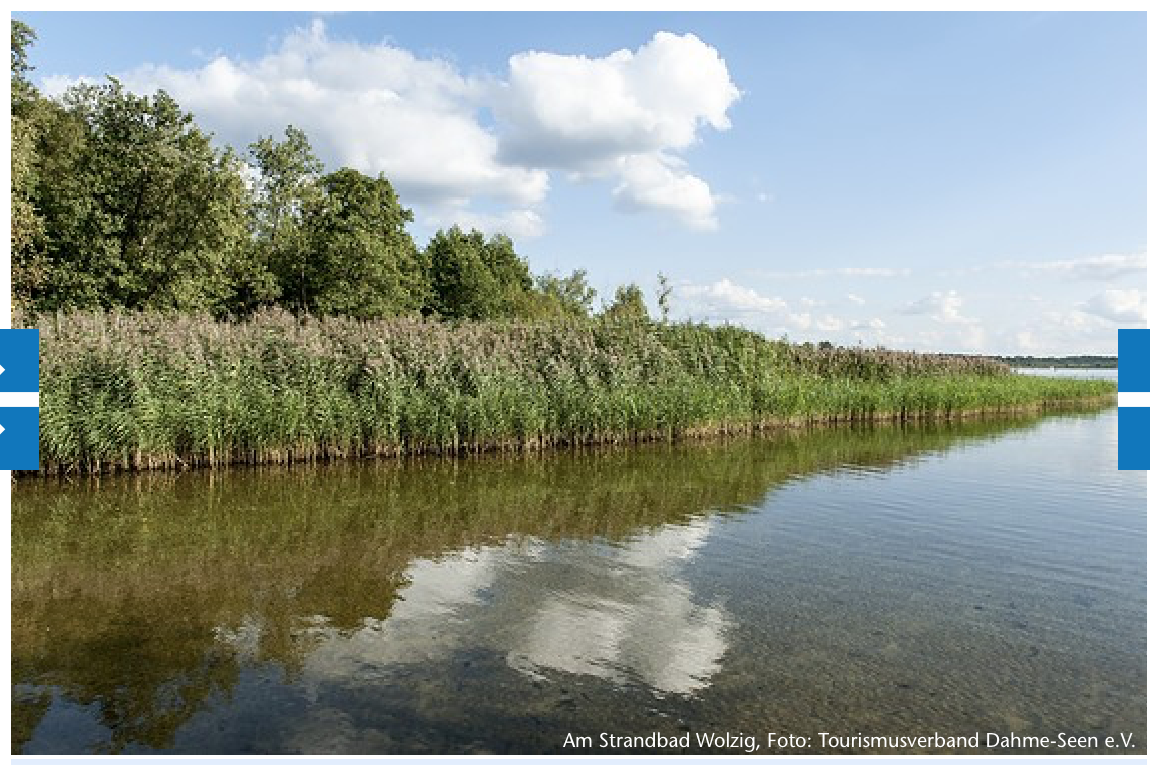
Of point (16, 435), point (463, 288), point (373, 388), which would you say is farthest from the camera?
point (463, 288)

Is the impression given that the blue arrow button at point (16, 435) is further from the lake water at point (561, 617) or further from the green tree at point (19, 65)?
the green tree at point (19, 65)

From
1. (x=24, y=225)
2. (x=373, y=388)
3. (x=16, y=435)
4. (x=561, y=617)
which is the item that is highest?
(x=24, y=225)

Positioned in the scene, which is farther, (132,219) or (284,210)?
(284,210)

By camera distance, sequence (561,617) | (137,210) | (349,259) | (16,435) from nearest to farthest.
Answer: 1. (561,617)
2. (16,435)
3. (137,210)
4. (349,259)

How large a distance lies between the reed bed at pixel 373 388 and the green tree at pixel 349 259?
19271 millimetres

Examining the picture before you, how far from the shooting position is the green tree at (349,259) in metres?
41.7

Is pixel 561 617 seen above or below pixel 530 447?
below

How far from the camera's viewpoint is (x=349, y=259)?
4216 centimetres

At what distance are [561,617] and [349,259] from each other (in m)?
38.7

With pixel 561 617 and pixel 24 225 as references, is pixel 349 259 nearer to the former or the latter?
pixel 24 225

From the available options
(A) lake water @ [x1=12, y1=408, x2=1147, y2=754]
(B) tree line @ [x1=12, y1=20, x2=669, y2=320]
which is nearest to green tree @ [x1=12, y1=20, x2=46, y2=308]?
(B) tree line @ [x1=12, y1=20, x2=669, y2=320]

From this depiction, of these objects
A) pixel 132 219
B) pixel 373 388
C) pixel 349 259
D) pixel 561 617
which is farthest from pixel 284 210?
pixel 561 617

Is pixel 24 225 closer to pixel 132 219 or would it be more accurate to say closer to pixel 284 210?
pixel 132 219

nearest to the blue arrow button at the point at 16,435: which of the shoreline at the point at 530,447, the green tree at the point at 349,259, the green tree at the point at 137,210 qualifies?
the shoreline at the point at 530,447
